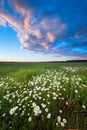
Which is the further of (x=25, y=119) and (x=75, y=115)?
(x=75, y=115)

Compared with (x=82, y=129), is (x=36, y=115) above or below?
above

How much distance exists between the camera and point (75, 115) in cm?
463

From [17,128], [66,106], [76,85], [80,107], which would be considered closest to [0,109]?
[17,128]

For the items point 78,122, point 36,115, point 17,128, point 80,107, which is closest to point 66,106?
point 80,107

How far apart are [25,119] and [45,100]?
1.16 m

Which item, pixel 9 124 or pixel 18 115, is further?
pixel 18 115

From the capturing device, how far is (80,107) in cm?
518

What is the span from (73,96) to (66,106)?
727 mm

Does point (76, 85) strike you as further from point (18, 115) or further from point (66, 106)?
point (18, 115)

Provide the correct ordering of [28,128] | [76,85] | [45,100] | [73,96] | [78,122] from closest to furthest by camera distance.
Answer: [28,128] < [78,122] < [45,100] < [73,96] < [76,85]

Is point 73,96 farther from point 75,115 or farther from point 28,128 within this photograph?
point 28,128

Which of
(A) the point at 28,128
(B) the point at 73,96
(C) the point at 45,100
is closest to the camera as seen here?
(A) the point at 28,128

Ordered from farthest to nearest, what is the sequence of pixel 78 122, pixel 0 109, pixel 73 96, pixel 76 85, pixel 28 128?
pixel 76 85 < pixel 73 96 < pixel 0 109 < pixel 78 122 < pixel 28 128

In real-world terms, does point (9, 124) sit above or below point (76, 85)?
below
